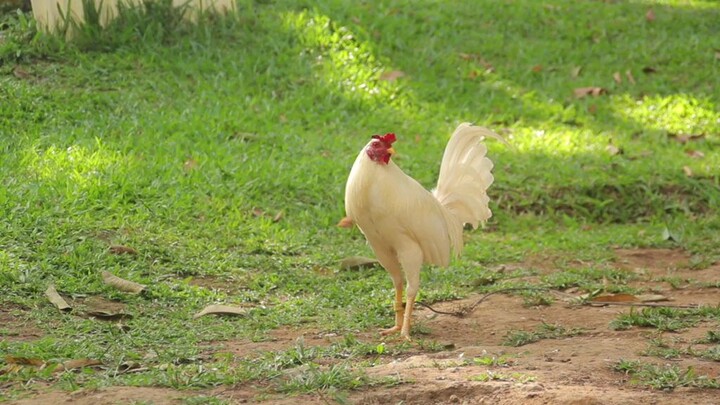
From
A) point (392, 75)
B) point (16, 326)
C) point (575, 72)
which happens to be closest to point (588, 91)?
point (575, 72)

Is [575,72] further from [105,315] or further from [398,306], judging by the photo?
[105,315]

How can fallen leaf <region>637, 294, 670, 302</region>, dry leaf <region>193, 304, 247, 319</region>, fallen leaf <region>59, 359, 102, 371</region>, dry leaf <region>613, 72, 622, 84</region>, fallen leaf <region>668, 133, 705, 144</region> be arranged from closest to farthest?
1. fallen leaf <region>59, 359, 102, 371</region>
2. dry leaf <region>193, 304, 247, 319</region>
3. fallen leaf <region>637, 294, 670, 302</region>
4. fallen leaf <region>668, 133, 705, 144</region>
5. dry leaf <region>613, 72, 622, 84</region>

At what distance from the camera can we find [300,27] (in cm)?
1086

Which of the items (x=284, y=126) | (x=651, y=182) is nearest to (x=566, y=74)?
(x=651, y=182)

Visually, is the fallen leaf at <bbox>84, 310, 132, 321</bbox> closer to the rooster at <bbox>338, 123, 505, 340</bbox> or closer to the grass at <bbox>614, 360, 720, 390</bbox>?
the rooster at <bbox>338, 123, 505, 340</bbox>

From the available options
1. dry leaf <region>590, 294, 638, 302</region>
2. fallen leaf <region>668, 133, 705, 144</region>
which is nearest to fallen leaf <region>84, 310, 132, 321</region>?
dry leaf <region>590, 294, 638, 302</region>

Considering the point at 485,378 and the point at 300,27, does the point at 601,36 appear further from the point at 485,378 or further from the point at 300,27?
the point at 485,378

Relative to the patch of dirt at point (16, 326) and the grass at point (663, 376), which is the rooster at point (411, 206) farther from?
the patch of dirt at point (16, 326)

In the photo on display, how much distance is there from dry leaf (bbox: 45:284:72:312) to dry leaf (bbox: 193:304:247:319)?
2.28ft

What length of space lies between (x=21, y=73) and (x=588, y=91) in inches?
211

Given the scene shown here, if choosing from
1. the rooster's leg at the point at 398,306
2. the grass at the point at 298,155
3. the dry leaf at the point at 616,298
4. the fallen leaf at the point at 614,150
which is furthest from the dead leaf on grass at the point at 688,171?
the rooster's leg at the point at 398,306

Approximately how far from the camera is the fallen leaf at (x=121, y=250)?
6727mm

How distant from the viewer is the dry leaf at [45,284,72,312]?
19.1 feet

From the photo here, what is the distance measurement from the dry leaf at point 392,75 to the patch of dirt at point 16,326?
546 cm
